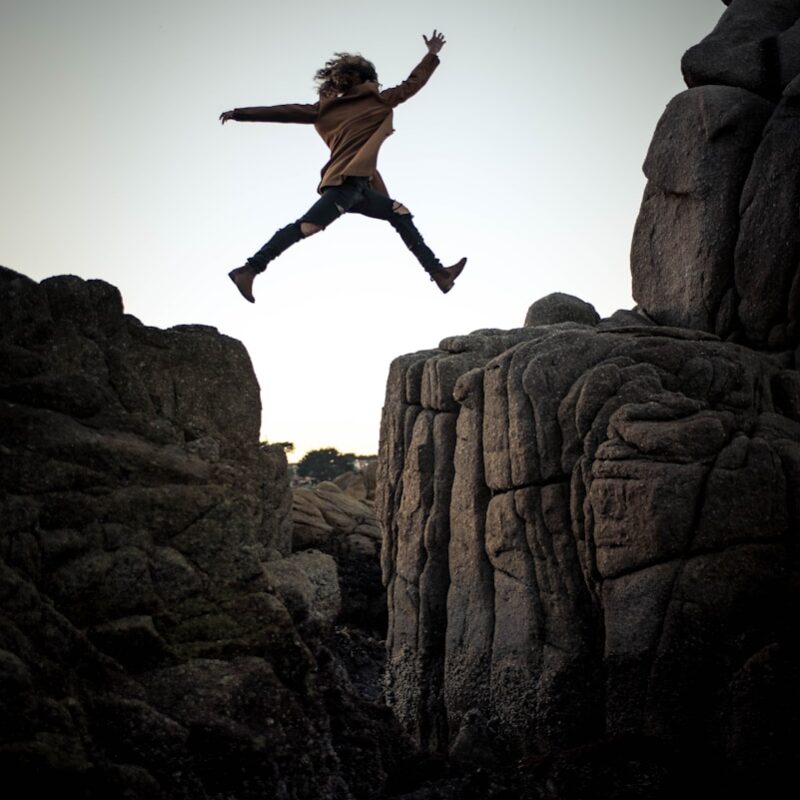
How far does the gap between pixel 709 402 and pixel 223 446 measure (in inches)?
276

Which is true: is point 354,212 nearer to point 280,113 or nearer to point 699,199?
point 280,113

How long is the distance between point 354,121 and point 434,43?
1345 mm

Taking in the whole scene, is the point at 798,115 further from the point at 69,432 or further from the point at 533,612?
the point at 69,432

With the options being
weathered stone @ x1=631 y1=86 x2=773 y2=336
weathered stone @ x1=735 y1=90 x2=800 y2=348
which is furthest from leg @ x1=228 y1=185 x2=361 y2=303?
weathered stone @ x1=735 y1=90 x2=800 y2=348

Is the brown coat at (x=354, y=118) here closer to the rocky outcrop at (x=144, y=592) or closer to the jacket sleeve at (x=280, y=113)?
the jacket sleeve at (x=280, y=113)

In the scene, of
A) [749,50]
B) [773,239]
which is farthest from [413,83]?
[749,50]

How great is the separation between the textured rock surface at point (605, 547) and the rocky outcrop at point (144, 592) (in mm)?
4667

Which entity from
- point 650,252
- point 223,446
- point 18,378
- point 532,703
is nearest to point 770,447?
point 532,703

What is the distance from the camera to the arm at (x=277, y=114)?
9.93 m

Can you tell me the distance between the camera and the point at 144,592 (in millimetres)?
5773

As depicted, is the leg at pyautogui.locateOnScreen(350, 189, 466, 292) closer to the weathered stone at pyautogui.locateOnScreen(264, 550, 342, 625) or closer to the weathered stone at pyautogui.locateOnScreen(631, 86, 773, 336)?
the weathered stone at pyautogui.locateOnScreen(264, 550, 342, 625)

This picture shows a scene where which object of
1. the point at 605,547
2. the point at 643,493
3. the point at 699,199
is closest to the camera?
the point at 643,493

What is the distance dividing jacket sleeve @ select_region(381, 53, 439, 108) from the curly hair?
0.37m

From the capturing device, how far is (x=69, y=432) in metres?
5.96
